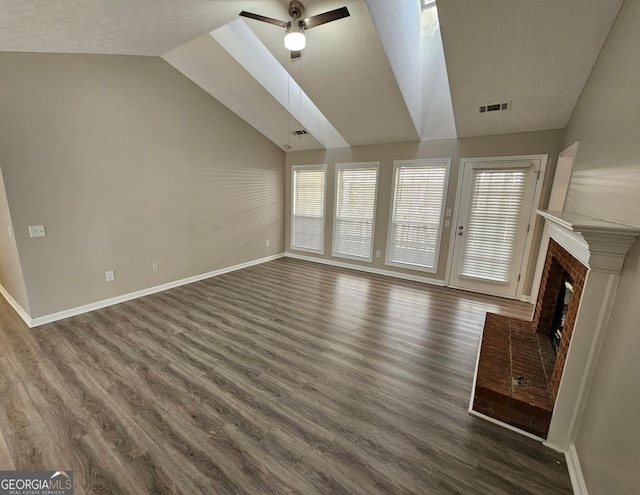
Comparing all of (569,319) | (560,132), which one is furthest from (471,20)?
(569,319)

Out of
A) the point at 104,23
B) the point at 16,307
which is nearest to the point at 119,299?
the point at 16,307

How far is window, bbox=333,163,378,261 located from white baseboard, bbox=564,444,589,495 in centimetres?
394

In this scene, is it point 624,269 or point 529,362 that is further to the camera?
point 529,362

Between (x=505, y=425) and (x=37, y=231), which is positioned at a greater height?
(x=37, y=231)

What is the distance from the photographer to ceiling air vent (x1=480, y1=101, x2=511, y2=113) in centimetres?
331

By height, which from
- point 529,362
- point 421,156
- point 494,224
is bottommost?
point 529,362

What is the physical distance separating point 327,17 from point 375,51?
786 mm

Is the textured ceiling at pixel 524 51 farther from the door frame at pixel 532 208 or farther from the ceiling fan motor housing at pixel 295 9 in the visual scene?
the ceiling fan motor housing at pixel 295 9

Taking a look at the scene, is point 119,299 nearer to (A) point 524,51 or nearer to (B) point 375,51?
(B) point 375,51

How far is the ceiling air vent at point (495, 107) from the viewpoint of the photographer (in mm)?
3311

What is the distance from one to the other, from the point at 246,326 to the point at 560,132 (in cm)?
474

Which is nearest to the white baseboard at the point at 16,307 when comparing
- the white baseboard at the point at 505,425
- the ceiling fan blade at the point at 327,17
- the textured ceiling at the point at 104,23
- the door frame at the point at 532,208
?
the textured ceiling at the point at 104,23

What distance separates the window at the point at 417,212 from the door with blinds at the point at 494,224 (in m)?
0.33

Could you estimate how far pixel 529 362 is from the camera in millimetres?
2229
